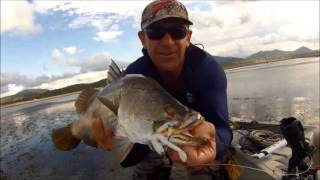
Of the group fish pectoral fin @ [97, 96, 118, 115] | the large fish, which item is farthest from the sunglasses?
fish pectoral fin @ [97, 96, 118, 115]

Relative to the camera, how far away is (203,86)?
518 centimetres

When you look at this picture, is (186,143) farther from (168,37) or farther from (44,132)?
(44,132)

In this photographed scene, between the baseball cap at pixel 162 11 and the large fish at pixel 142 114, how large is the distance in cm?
84

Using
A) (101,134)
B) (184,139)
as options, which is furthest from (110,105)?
(184,139)

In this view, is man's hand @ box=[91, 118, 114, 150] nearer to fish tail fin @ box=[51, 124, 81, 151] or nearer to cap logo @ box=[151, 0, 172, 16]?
fish tail fin @ box=[51, 124, 81, 151]

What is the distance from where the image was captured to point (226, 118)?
4988 millimetres

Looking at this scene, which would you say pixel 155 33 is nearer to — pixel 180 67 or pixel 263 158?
pixel 180 67

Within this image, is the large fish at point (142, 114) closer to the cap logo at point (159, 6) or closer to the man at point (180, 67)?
the man at point (180, 67)

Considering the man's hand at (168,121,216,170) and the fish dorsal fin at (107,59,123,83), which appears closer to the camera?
the man's hand at (168,121,216,170)

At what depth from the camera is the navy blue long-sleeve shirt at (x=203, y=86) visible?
491 cm

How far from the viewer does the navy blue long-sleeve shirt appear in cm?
491

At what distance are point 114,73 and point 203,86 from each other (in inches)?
56.4

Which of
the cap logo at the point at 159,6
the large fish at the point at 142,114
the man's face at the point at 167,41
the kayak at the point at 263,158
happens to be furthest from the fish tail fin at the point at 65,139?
the kayak at the point at 263,158

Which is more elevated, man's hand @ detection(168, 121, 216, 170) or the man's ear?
the man's ear
